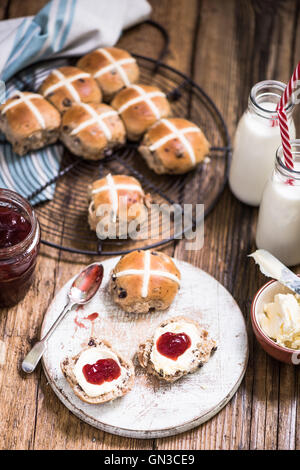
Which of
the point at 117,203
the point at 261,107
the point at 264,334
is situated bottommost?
the point at 264,334

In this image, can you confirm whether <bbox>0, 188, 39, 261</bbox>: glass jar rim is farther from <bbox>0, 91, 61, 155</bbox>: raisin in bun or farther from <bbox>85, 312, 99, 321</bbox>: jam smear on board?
<bbox>0, 91, 61, 155</bbox>: raisin in bun

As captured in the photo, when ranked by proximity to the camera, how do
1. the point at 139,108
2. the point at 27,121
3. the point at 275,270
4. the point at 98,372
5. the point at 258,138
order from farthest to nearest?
the point at 139,108 < the point at 27,121 < the point at 258,138 < the point at 275,270 < the point at 98,372

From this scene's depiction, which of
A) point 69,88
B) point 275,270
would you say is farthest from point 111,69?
point 275,270

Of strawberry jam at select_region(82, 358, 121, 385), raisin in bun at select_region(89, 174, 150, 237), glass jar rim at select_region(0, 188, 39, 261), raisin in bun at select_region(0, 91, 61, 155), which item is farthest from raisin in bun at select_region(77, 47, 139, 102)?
strawberry jam at select_region(82, 358, 121, 385)

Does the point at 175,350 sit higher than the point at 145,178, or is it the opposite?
the point at 145,178

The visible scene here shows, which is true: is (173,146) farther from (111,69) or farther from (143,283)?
(143,283)
